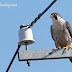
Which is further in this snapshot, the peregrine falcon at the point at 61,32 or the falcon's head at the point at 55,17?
the falcon's head at the point at 55,17

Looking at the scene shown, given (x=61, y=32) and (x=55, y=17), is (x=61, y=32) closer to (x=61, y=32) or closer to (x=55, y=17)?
(x=61, y=32)

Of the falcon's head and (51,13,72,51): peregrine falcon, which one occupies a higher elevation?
the falcon's head

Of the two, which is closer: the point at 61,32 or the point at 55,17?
the point at 61,32

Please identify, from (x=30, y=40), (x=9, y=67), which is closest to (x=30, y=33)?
(x=30, y=40)

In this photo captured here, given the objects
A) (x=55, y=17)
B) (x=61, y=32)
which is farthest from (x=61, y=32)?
(x=55, y=17)

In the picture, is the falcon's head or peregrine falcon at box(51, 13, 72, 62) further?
the falcon's head

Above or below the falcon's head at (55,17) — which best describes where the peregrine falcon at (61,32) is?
below

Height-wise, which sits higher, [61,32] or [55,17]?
[55,17]

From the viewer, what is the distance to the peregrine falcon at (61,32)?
8.25 m

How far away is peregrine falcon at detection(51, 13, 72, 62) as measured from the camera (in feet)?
27.1

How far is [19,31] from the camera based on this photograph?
5777mm

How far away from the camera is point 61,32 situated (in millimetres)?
8250

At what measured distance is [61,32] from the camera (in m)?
8.25

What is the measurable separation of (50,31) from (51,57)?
3511mm
